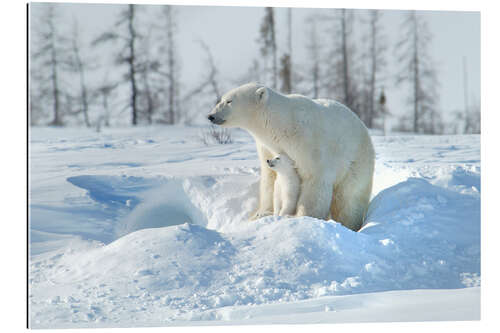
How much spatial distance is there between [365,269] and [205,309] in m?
1.07

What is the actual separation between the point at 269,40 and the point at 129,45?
1.22 m

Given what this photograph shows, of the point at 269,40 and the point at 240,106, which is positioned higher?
the point at 269,40

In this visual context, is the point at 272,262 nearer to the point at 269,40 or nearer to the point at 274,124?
the point at 274,124

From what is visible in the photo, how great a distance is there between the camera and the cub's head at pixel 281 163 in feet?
13.3

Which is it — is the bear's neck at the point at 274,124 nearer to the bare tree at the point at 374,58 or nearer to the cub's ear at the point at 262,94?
the cub's ear at the point at 262,94

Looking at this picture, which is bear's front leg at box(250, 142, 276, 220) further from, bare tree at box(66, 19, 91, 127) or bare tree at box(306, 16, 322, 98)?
bare tree at box(66, 19, 91, 127)

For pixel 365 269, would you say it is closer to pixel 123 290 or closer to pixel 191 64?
pixel 123 290

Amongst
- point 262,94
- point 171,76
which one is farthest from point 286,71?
point 171,76

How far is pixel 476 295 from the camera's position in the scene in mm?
3709

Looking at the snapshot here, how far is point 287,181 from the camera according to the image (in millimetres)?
4172

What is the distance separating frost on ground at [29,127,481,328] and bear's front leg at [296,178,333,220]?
0.38 metres

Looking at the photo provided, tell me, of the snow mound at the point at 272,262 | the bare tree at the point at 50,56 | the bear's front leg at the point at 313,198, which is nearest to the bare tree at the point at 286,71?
the bear's front leg at the point at 313,198

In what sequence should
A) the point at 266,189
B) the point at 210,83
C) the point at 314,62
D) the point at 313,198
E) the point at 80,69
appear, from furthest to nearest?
the point at 314,62 < the point at 210,83 < the point at 266,189 < the point at 80,69 < the point at 313,198
